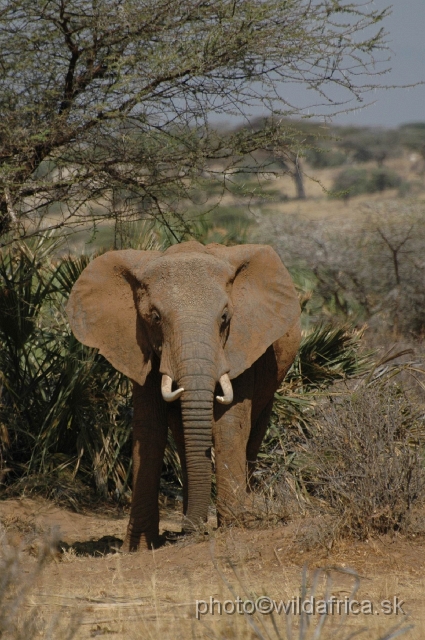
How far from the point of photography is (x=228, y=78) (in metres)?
10.6

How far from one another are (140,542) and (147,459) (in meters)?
0.69

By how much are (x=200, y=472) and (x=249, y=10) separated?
493 centimetres

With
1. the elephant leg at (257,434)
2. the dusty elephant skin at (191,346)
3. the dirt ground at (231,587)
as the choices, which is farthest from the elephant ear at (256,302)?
the dirt ground at (231,587)

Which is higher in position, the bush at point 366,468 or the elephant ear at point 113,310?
the elephant ear at point 113,310

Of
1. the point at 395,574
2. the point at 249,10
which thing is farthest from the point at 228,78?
the point at 395,574

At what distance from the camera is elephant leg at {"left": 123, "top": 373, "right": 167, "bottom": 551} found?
8.16 m

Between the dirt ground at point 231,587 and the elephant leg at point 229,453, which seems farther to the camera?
the elephant leg at point 229,453

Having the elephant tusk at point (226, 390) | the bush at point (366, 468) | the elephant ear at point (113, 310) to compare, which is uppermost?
the elephant ear at point (113, 310)

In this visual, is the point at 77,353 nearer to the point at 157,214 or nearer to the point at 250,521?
the point at 157,214

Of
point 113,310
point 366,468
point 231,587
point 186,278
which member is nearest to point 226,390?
point 186,278

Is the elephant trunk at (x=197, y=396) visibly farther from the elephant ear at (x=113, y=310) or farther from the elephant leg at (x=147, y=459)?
the elephant ear at (x=113, y=310)

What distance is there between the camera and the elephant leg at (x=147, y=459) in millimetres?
8164

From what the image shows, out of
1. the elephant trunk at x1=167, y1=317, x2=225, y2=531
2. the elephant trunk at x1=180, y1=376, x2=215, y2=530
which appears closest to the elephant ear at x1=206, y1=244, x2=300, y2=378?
the elephant trunk at x1=167, y1=317, x2=225, y2=531

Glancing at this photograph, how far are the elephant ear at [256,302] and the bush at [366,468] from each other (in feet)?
2.71
